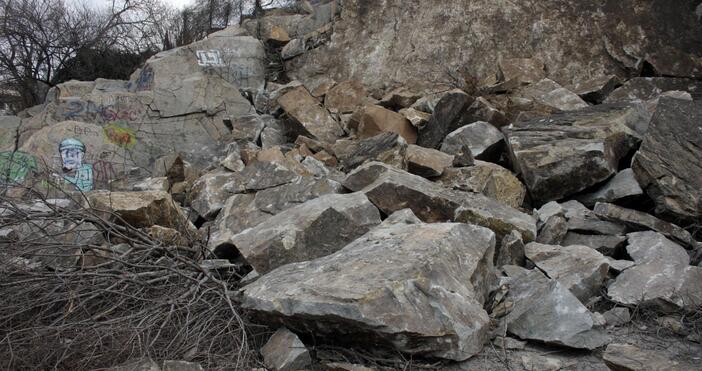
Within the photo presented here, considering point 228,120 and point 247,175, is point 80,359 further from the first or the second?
point 228,120

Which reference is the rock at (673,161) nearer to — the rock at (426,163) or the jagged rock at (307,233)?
the rock at (426,163)

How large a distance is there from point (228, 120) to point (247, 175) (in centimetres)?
281

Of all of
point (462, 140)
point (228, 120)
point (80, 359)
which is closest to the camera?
point (80, 359)

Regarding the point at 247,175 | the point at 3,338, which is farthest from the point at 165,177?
the point at 3,338

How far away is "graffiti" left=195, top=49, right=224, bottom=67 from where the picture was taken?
8547 mm

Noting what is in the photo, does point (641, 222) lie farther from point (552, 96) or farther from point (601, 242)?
point (552, 96)

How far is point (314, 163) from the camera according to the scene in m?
5.20

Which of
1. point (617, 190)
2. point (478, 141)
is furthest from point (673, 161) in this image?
point (478, 141)

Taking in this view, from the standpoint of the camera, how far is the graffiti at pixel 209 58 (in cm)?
855

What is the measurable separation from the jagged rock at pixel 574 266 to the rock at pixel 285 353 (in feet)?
4.76

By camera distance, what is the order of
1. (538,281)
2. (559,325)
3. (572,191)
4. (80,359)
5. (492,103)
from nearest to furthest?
(80,359) → (559,325) → (538,281) → (572,191) → (492,103)

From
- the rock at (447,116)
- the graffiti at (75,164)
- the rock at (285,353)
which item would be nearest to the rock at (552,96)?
the rock at (447,116)

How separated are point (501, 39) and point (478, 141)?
3.02 m

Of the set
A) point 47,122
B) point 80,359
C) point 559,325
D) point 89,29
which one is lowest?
point 559,325
